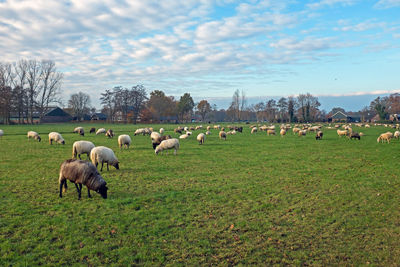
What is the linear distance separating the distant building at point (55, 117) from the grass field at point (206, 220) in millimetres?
97231

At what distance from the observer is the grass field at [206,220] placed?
18.7 ft

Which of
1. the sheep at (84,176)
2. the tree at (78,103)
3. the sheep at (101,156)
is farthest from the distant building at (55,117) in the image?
the sheep at (84,176)

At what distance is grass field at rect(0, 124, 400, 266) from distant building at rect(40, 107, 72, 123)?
97231mm

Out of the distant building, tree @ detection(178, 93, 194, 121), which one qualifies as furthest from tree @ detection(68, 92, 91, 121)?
tree @ detection(178, 93, 194, 121)

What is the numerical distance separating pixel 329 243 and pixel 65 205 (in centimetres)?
776

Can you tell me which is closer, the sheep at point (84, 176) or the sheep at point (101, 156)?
the sheep at point (84, 176)

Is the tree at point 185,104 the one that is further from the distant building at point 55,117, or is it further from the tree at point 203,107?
the distant building at point 55,117

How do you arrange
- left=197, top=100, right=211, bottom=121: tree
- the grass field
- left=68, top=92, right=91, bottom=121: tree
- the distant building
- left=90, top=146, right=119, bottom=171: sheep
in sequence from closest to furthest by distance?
the grass field, left=90, top=146, right=119, bottom=171: sheep, the distant building, left=68, top=92, right=91, bottom=121: tree, left=197, top=100, right=211, bottom=121: tree

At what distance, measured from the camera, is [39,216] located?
25.6 feet

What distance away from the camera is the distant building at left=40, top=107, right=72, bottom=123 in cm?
9894

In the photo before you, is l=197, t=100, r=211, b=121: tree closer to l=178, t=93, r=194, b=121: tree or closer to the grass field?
l=178, t=93, r=194, b=121: tree

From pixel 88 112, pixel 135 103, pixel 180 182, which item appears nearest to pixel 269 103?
pixel 135 103

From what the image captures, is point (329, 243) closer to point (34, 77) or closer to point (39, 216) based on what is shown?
point (39, 216)

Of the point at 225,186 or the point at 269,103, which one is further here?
the point at 269,103
